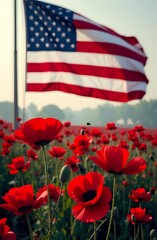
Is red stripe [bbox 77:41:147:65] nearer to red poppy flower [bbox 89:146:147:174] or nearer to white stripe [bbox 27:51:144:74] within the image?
white stripe [bbox 27:51:144:74]

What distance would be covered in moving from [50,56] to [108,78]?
0.96 metres

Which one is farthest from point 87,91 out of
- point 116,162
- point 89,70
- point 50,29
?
point 116,162

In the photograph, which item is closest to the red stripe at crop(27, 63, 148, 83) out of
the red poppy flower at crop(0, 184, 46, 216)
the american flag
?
the american flag

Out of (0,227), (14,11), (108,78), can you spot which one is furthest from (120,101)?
(0,227)

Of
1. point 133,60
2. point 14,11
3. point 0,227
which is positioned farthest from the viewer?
point 14,11

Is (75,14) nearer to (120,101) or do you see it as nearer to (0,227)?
(120,101)

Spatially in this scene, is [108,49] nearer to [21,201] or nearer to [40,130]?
[40,130]

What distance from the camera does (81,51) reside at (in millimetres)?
5953

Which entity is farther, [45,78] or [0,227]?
[45,78]

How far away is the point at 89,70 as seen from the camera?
5922 millimetres

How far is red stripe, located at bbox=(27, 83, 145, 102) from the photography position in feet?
18.9

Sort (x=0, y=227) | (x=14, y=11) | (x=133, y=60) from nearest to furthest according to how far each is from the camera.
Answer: (x=0, y=227)
(x=133, y=60)
(x=14, y=11)

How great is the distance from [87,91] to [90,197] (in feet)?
16.3

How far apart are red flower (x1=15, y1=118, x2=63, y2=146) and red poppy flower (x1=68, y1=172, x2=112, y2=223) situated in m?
0.19
